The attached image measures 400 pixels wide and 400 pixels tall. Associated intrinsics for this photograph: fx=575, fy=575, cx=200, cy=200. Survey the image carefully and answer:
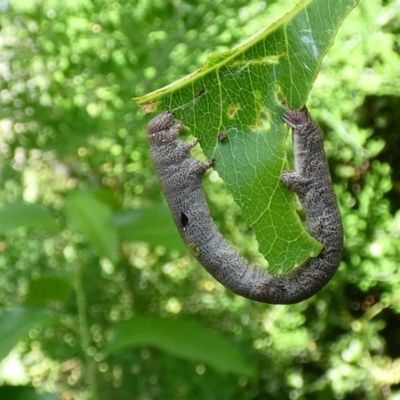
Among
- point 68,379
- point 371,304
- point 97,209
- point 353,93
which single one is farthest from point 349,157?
point 68,379

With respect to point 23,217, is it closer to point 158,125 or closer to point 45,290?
point 45,290

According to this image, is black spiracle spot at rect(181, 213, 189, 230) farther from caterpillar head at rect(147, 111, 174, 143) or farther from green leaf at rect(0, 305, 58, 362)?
green leaf at rect(0, 305, 58, 362)

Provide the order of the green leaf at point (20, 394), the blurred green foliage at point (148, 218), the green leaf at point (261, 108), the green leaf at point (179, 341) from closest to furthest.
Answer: the green leaf at point (261, 108), the green leaf at point (20, 394), the green leaf at point (179, 341), the blurred green foliage at point (148, 218)

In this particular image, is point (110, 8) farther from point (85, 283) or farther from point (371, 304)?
point (371, 304)

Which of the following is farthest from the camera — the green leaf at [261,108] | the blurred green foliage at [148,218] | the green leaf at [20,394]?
the blurred green foliage at [148,218]

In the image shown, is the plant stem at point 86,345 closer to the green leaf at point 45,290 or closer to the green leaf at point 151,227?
the green leaf at point 45,290

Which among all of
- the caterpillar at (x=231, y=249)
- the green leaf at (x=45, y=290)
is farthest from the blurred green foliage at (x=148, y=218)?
the caterpillar at (x=231, y=249)
